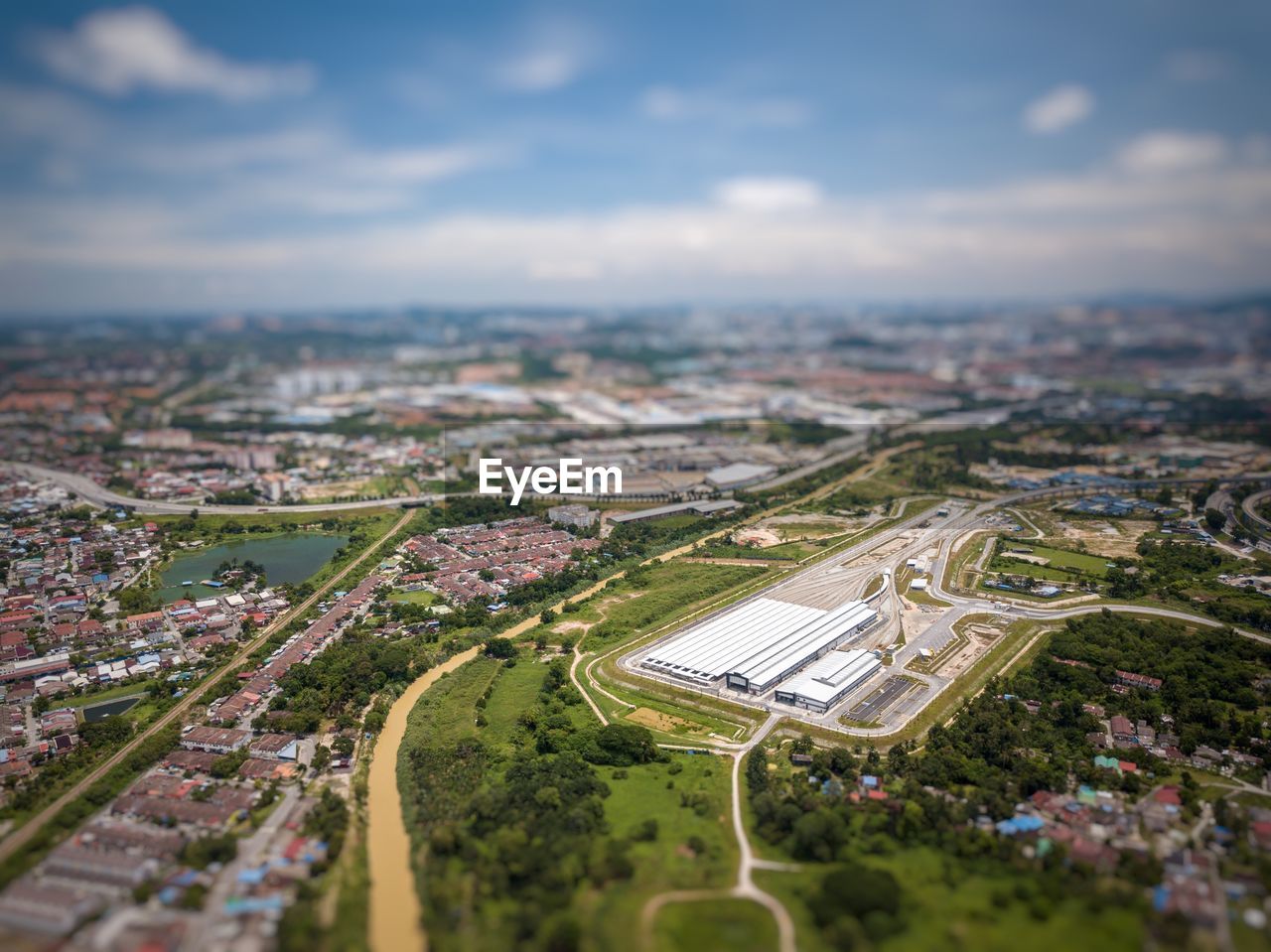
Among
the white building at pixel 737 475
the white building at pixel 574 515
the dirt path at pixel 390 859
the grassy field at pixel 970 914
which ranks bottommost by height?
the dirt path at pixel 390 859

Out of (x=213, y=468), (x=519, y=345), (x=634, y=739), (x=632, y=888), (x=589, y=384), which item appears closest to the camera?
(x=632, y=888)

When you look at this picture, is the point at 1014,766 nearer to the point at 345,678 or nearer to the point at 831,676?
the point at 831,676

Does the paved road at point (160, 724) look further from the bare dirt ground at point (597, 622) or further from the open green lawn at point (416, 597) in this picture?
the bare dirt ground at point (597, 622)

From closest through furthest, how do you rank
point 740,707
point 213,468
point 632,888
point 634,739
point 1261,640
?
point 632,888 → point 634,739 → point 740,707 → point 1261,640 → point 213,468

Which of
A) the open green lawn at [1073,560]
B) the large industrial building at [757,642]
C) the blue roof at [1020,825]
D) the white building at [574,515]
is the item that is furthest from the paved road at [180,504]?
the blue roof at [1020,825]

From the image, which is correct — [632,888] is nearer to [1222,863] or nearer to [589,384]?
[1222,863]

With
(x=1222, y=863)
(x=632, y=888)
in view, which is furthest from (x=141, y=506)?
(x=1222, y=863)

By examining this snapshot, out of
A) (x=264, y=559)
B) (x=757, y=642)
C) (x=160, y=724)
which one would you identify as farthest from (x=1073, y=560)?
(x=264, y=559)
